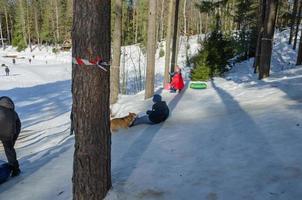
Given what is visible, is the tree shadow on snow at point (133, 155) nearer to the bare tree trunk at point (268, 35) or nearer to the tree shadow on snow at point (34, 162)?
the tree shadow on snow at point (34, 162)

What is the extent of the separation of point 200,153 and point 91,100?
2680 mm

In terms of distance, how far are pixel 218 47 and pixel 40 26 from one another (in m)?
58.6

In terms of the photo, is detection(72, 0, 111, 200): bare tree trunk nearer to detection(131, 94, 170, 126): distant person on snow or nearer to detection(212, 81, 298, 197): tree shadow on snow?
detection(212, 81, 298, 197): tree shadow on snow

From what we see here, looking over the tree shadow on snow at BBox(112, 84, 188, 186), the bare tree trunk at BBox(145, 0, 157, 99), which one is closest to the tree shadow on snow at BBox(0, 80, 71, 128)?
the bare tree trunk at BBox(145, 0, 157, 99)

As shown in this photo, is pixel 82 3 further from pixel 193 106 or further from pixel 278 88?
pixel 278 88

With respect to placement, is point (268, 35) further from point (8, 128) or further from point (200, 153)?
point (8, 128)

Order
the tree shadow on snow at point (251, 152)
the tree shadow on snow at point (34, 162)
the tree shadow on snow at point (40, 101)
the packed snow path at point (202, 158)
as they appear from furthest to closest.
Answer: the tree shadow on snow at point (40, 101) → the tree shadow on snow at point (34, 162) → the tree shadow on snow at point (251, 152) → the packed snow path at point (202, 158)

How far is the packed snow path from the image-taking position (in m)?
4.77

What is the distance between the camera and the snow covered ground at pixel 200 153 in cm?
480

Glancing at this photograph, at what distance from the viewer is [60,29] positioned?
6425 centimetres

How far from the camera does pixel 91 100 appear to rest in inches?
175

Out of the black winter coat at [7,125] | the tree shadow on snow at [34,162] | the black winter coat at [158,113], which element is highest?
the black winter coat at [7,125]

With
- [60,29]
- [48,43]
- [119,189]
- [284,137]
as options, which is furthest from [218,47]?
[48,43]

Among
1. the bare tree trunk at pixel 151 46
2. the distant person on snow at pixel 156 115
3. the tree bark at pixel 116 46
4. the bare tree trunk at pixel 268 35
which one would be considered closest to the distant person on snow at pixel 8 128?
the distant person on snow at pixel 156 115
